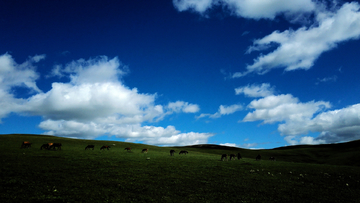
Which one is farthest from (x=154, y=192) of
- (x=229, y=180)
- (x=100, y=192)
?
(x=229, y=180)

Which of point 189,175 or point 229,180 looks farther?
point 189,175

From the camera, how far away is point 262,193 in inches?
707

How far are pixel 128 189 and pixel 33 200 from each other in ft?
22.2

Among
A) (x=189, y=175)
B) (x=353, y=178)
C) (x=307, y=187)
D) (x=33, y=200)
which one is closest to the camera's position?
(x=33, y=200)

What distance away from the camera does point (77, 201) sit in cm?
1330

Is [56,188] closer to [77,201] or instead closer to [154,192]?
[77,201]

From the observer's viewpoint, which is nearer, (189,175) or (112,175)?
(112,175)

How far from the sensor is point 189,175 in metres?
23.4

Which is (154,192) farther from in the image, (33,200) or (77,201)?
(33,200)

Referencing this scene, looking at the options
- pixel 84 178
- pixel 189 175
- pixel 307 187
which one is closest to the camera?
pixel 84 178

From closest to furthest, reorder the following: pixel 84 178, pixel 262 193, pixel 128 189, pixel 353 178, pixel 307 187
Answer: pixel 128 189 < pixel 262 193 < pixel 84 178 < pixel 307 187 < pixel 353 178

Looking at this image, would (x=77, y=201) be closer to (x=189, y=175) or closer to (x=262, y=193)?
(x=189, y=175)

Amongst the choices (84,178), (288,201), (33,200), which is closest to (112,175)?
(84,178)

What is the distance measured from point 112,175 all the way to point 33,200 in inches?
344
